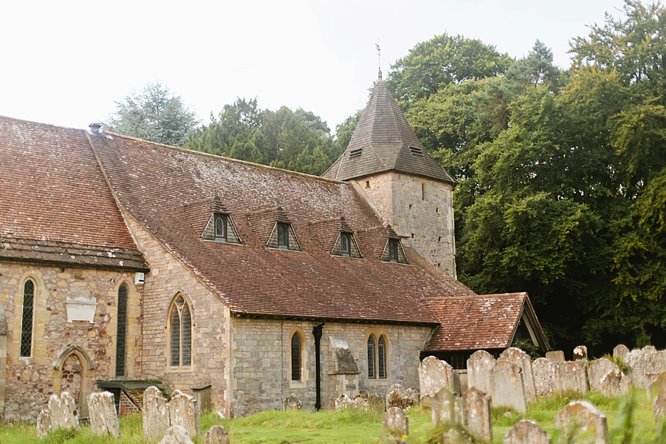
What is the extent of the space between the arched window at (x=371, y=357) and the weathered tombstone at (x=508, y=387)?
32.4 feet

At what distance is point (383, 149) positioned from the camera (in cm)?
3253

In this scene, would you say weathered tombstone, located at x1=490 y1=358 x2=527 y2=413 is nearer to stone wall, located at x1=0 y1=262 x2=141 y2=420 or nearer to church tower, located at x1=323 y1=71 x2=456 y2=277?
stone wall, located at x1=0 y1=262 x2=141 y2=420

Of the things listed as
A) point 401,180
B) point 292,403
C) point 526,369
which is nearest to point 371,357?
point 292,403

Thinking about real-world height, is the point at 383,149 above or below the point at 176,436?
above

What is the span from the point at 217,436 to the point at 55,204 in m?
12.4

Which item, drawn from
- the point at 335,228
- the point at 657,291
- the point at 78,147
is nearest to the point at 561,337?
the point at 657,291

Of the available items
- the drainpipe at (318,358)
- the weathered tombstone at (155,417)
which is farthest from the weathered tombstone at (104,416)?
the drainpipe at (318,358)

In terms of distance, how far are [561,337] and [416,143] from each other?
33.5 feet

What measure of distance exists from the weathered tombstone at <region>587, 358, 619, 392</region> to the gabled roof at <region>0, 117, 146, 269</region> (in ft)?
38.2

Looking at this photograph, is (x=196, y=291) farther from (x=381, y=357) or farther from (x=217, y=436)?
(x=217, y=436)

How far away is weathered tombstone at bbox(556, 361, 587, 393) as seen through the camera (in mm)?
15734

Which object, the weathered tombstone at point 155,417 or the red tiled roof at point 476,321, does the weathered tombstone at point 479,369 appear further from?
the red tiled roof at point 476,321

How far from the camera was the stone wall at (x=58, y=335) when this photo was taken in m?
19.4

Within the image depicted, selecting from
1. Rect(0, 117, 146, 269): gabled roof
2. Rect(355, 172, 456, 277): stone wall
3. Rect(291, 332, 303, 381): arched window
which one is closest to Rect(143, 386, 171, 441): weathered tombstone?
Rect(0, 117, 146, 269): gabled roof
